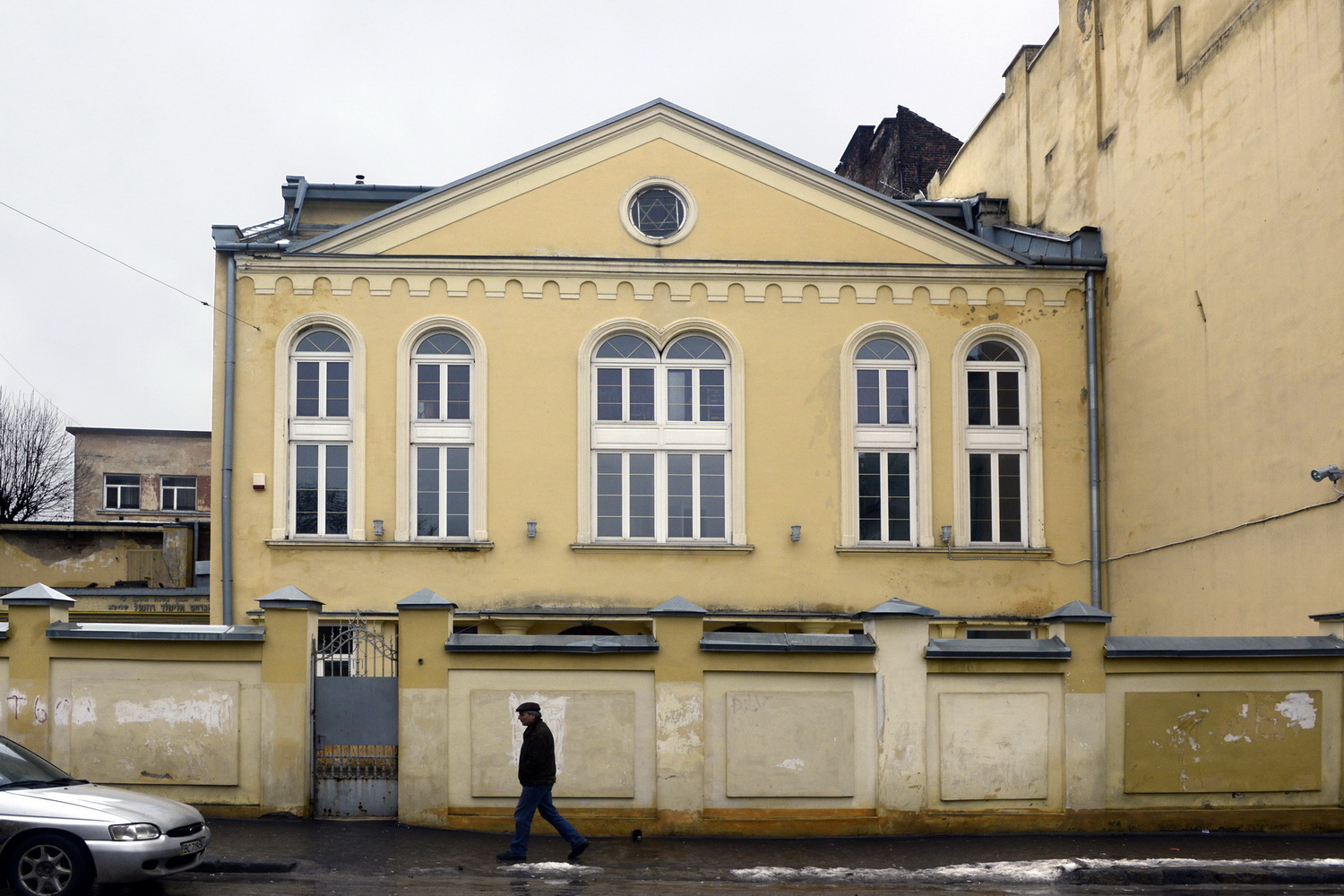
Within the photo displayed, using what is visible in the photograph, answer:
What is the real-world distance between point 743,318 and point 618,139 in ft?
12.1

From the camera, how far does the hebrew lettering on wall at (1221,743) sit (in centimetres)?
1462

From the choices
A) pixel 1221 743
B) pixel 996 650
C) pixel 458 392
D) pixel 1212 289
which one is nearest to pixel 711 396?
pixel 458 392

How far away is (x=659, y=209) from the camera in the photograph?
23.1m

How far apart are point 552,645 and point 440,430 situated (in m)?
8.60

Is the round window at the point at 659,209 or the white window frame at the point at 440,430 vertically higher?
the round window at the point at 659,209

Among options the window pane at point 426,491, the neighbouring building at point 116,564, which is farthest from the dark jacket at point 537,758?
the neighbouring building at point 116,564

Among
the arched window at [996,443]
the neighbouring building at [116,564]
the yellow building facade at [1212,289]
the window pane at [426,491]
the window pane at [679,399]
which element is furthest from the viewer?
the neighbouring building at [116,564]

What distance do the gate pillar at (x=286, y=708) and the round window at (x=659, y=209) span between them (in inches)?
409

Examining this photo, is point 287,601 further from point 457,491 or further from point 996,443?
point 996,443

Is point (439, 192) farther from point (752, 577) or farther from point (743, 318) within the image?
point (752, 577)

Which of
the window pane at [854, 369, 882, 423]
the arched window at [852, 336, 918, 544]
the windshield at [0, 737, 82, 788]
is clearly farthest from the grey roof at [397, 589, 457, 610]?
the window pane at [854, 369, 882, 423]

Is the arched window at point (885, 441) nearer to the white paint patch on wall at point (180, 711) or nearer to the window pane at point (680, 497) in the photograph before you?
the window pane at point (680, 497)

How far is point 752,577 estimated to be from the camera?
2228 cm

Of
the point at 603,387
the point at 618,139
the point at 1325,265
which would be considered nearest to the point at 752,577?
the point at 603,387
